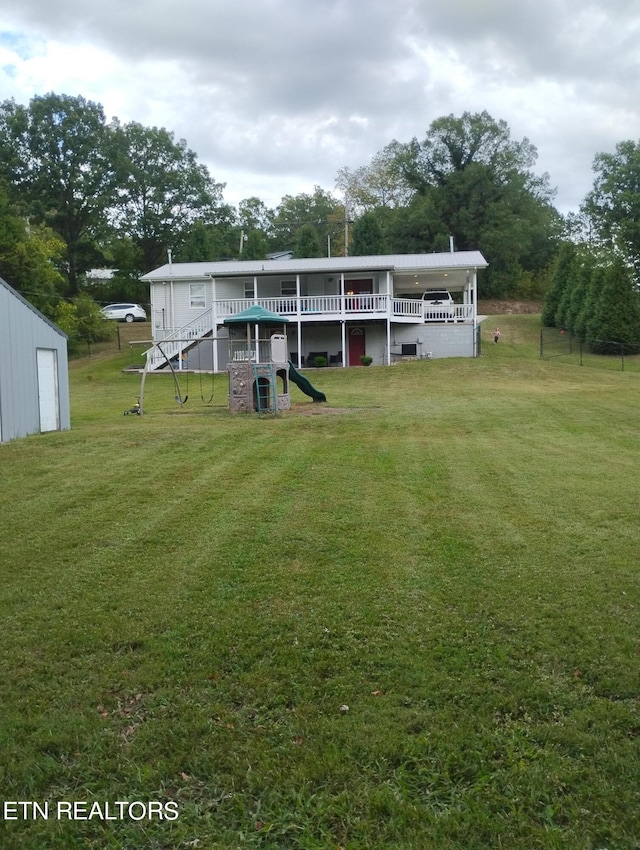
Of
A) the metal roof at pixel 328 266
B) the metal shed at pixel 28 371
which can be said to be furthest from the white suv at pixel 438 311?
the metal shed at pixel 28 371

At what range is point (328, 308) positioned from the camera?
29.0 metres

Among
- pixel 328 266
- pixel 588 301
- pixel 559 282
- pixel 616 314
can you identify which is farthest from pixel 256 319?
pixel 559 282

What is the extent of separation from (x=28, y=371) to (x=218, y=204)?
42.7 metres

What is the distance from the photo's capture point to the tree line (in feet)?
152

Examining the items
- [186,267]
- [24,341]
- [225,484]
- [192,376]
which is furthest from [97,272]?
[225,484]

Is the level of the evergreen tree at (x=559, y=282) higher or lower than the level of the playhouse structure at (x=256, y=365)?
higher

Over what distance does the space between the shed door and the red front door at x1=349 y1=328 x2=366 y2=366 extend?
18.0m

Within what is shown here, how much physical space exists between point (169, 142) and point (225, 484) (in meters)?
48.5

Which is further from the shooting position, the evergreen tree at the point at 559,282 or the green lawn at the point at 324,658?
the evergreen tree at the point at 559,282

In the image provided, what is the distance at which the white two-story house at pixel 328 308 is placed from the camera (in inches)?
1144

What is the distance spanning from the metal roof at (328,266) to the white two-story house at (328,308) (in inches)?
1.8

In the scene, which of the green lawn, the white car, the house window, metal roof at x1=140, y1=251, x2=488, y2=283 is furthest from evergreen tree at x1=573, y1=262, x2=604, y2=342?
the green lawn

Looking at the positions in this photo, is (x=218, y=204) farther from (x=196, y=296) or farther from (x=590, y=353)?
(x=590, y=353)

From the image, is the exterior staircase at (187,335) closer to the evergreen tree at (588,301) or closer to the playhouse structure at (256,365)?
the playhouse structure at (256,365)
